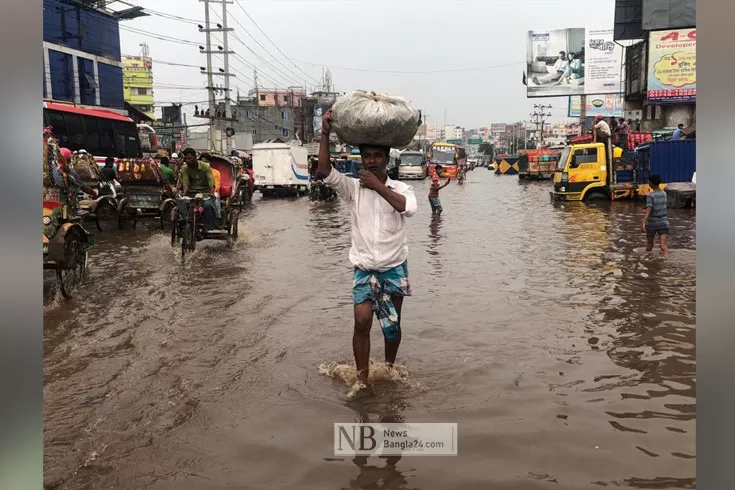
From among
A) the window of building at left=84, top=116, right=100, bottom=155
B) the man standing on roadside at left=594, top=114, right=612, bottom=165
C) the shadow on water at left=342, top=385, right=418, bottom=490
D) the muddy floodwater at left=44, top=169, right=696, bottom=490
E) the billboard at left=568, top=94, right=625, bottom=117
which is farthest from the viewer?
the billboard at left=568, top=94, right=625, bottom=117

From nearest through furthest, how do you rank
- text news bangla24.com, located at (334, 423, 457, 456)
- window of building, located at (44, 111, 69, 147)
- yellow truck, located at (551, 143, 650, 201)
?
text news bangla24.com, located at (334, 423, 457, 456) < window of building, located at (44, 111, 69, 147) < yellow truck, located at (551, 143, 650, 201)

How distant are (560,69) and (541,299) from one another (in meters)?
37.2

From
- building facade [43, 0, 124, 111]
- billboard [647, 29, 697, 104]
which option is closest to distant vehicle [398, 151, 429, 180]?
billboard [647, 29, 697, 104]

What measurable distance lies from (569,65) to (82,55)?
2971 centimetres

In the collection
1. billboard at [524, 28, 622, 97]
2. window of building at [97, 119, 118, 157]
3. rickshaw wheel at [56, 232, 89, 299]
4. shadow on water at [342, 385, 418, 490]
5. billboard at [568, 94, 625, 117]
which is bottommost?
shadow on water at [342, 385, 418, 490]

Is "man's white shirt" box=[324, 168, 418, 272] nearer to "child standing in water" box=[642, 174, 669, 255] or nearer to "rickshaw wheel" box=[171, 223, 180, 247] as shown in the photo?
"child standing in water" box=[642, 174, 669, 255]

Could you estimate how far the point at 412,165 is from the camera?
41.6 metres

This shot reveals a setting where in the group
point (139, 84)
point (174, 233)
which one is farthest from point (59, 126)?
point (139, 84)

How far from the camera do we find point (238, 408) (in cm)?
374

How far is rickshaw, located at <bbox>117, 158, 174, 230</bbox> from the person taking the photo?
13539 millimetres

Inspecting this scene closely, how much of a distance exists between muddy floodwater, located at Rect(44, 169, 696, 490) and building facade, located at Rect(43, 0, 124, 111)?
24342mm

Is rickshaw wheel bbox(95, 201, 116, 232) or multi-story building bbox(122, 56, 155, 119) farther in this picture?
multi-story building bbox(122, 56, 155, 119)
